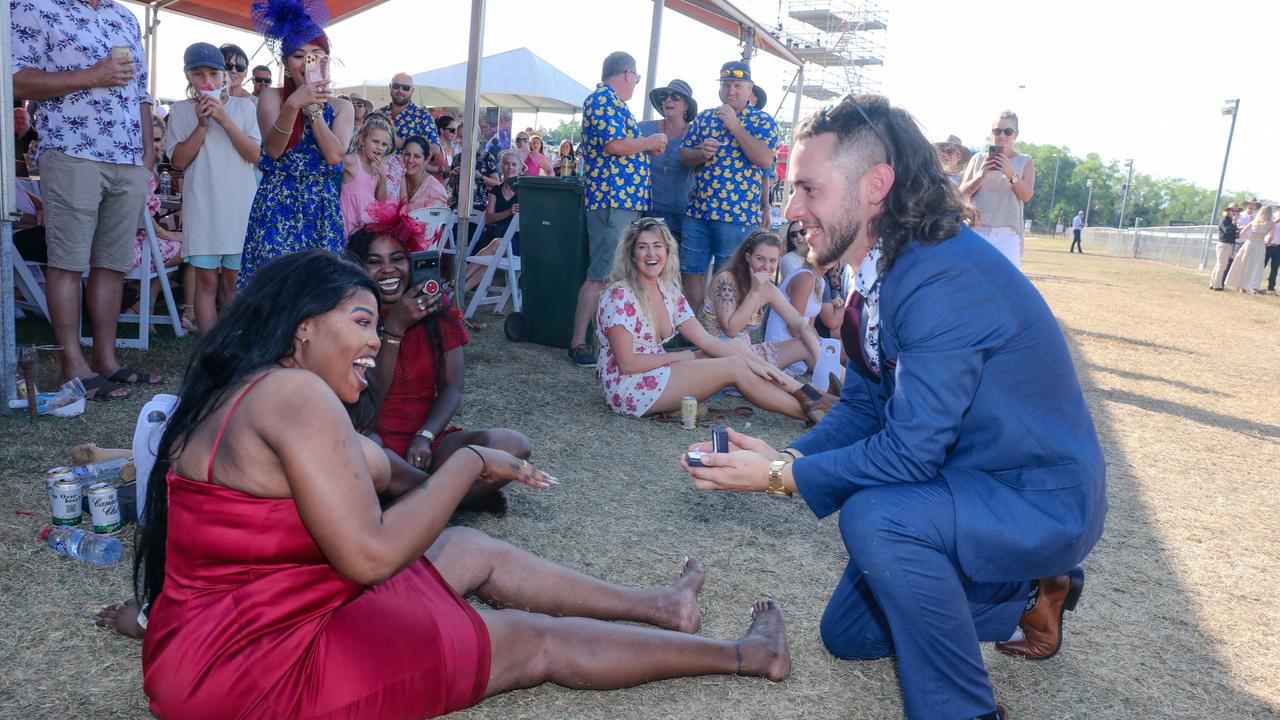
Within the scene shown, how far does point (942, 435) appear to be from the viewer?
205 cm

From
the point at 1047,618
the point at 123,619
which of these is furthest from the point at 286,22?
the point at 1047,618

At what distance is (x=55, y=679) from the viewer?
2283 mm

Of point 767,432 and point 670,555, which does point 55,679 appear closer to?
point 670,555

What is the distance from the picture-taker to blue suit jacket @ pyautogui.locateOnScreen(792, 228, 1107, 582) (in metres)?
2.04

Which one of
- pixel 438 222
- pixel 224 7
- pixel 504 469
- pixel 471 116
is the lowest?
pixel 504 469

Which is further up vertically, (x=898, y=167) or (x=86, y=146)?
(x=898, y=167)

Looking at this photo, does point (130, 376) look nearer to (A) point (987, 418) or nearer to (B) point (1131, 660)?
(A) point (987, 418)

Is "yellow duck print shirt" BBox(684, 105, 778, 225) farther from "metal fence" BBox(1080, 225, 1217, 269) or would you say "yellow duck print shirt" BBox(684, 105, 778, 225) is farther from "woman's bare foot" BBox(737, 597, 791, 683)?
"metal fence" BBox(1080, 225, 1217, 269)

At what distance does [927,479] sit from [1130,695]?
1153mm

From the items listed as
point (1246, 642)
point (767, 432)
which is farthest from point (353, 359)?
point (767, 432)

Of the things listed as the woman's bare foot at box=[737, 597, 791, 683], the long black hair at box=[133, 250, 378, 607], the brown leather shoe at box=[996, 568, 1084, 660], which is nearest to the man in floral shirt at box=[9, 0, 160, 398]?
the long black hair at box=[133, 250, 378, 607]

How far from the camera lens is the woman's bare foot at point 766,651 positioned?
8.12 feet

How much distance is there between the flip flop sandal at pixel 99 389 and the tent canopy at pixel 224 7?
6.19 m

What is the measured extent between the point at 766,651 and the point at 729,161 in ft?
16.3
